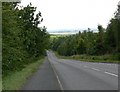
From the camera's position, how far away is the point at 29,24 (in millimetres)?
50281

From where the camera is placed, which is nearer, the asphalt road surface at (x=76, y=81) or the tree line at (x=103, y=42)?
the asphalt road surface at (x=76, y=81)

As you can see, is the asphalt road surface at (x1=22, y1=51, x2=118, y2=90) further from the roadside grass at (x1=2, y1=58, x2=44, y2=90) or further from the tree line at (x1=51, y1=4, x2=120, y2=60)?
the tree line at (x1=51, y1=4, x2=120, y2=60)

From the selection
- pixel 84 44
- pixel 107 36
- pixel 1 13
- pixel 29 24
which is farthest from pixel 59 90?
pixel 84 44

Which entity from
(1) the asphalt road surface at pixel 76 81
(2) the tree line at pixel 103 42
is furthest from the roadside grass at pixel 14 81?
(2) the tree line at pixel 103 42

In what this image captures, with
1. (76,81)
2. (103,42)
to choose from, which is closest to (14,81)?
(76,81)

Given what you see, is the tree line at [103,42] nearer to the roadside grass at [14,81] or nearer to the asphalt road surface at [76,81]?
the asphalt road surface at [76,81]

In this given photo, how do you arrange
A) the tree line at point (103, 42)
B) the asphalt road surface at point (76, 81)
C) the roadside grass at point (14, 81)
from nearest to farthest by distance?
the roadside grass at point (14, 81)
the asphalt road surface at point (76, 81)
the tree line at point (103, 42)

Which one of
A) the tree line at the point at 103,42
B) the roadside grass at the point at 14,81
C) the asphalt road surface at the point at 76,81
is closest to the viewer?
the roadside grass at the point at 14,81

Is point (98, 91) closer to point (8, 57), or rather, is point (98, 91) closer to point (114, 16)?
point (8, 57)

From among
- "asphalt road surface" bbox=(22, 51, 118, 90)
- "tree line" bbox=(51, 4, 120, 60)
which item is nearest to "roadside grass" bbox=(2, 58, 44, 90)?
"asphalt road surface" bbox=(22, 51, 118, 90)

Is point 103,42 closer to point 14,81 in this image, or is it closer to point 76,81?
point 76,81

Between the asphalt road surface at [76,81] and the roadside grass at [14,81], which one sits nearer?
the roadside grass at [14,81]

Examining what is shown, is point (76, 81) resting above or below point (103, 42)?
below

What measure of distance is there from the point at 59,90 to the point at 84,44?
124355mm
